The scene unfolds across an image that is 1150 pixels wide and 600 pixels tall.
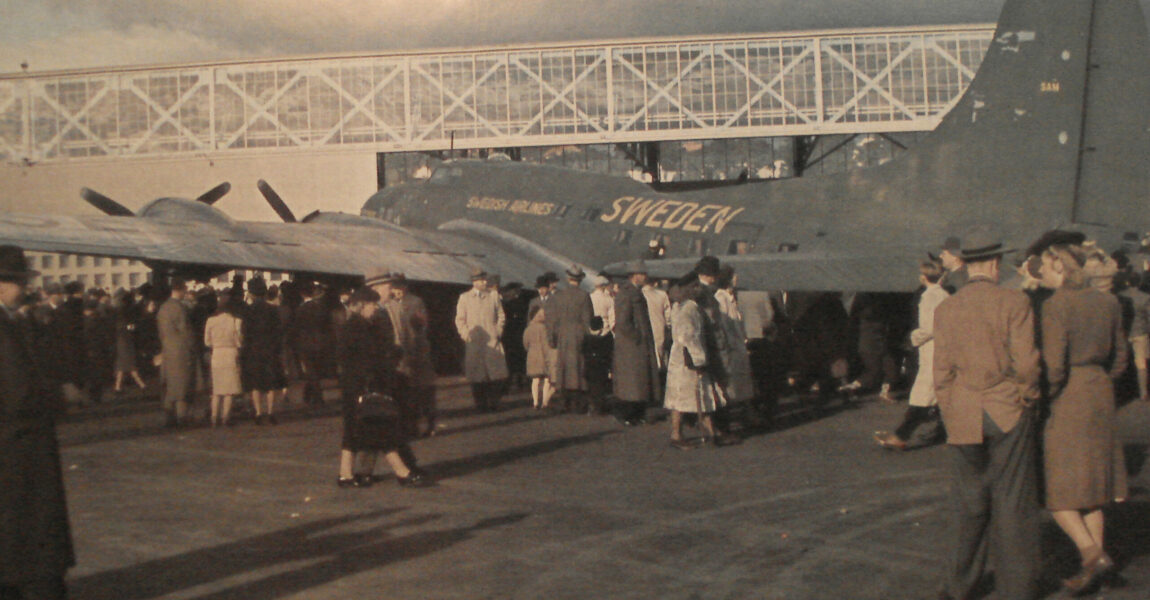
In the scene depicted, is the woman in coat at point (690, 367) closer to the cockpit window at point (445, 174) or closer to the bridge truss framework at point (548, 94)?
the cockpit window at point (445, 174)

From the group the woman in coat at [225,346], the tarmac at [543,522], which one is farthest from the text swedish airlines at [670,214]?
the woman in coat at [225,346]

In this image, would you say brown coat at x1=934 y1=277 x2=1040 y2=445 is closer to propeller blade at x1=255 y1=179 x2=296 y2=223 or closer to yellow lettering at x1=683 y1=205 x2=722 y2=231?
yellow lettering at x1=683 y1=205 x2=722 y2=231

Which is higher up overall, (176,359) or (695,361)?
(176,359)

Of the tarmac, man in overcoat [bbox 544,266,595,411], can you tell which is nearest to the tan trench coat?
man in overcoat [bbox 544,266,595,411]

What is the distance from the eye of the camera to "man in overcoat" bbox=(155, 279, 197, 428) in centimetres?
1428

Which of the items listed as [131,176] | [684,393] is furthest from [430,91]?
[684,393]

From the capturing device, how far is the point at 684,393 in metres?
11.8

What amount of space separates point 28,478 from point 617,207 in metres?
16.2

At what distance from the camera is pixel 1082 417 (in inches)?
245

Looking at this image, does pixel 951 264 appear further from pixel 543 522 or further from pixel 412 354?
pixel 412 354

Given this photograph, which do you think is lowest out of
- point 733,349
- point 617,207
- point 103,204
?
point 733,349

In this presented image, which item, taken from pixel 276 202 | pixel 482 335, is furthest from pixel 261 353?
pixel 276 202

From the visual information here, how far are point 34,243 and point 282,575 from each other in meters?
9.35

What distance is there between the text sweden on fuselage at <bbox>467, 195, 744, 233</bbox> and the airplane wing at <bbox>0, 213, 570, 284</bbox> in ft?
4.24
